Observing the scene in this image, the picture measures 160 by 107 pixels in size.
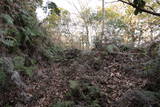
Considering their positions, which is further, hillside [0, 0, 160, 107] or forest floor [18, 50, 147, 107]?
forest floor [18, 50, 147, 107]

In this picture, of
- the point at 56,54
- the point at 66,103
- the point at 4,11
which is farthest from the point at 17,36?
the point at 66,103

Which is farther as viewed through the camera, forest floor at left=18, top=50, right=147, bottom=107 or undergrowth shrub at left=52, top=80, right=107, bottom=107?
forest floor at left=18, top=50, right=147, bottom=107

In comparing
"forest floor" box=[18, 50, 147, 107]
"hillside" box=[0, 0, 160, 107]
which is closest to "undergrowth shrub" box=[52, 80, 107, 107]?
"hillside" box=[0, 0, 160, 107]

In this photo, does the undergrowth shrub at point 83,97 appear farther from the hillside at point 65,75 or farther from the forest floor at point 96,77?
the forest floor at point 96,77

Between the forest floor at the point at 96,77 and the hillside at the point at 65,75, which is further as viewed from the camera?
the forest floor at the point at 96,77

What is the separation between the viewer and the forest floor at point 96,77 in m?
3.23

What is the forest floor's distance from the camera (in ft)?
10.6

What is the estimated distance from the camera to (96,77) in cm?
375

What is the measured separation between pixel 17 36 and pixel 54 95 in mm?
2173

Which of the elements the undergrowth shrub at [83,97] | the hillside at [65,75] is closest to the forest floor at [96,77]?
the hillside at [65,75]

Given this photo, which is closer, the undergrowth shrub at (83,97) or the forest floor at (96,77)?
the undergrowth shrub at (83,97)

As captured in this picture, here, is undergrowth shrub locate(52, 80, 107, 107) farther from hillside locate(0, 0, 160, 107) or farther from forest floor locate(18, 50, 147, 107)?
forest floor locate(18, 50, 147, 107)

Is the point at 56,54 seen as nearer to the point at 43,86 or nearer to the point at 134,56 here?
the point at 43,86

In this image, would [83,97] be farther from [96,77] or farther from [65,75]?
[65,75]
